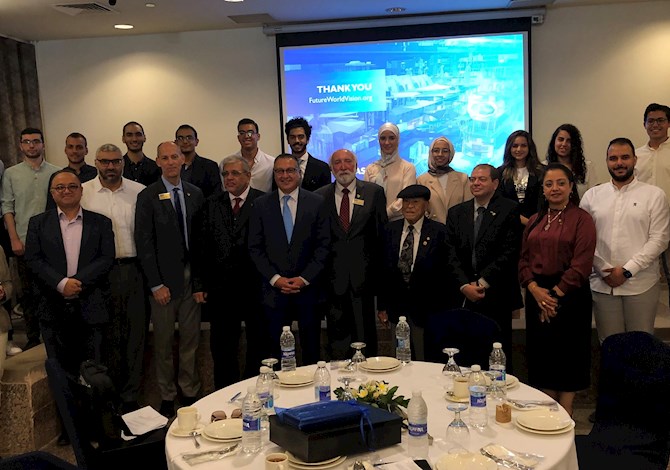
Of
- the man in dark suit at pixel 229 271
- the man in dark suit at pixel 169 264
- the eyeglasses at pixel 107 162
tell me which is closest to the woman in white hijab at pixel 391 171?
the man in dark suit at pixel 229 271

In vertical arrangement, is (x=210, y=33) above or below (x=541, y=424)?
above

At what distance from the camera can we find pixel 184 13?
267 inches

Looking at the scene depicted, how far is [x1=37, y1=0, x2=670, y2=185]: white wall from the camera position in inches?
285

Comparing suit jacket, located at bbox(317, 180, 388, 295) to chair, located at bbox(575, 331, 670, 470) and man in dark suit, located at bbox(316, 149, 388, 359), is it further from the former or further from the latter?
chair, located at bbox(575, 331, 670, 470)

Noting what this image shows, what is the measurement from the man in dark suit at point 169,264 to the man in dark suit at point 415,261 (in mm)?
1450

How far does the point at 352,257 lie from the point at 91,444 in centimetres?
216

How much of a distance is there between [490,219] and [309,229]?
119 cm

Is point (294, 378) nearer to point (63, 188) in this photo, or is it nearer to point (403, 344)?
point (403, 344)

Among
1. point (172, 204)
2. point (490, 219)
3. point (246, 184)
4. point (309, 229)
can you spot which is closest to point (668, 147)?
point (490, 219)

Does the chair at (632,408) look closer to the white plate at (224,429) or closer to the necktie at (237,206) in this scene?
the white plate at (224,429)

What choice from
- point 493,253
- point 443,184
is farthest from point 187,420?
point 443,184

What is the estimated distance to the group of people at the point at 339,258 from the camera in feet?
13.3

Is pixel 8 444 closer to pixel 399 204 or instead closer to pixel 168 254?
pixel 168 254

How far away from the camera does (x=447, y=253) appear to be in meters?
4.37
